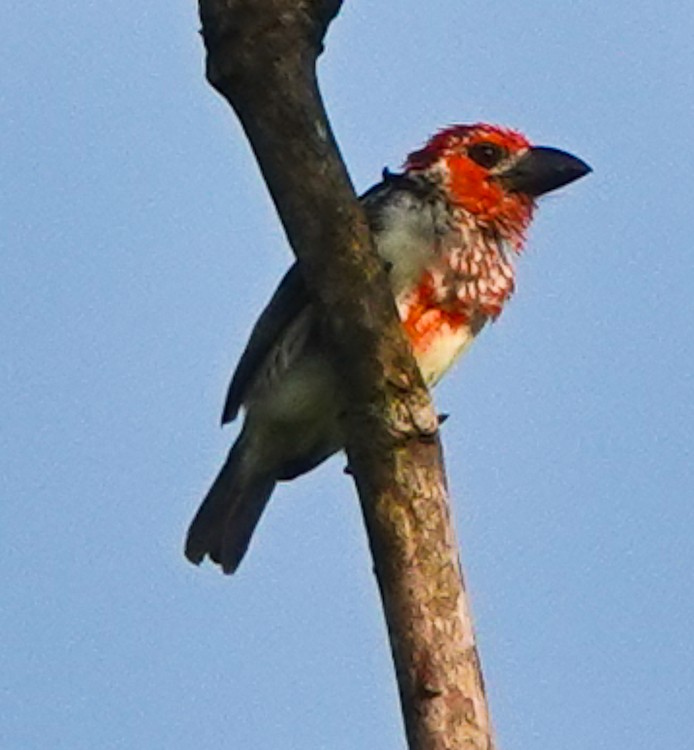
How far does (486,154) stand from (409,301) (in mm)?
999

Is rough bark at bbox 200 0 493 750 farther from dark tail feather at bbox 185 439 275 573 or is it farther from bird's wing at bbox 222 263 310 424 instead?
dark tail feather at bbox 185 439 275 573

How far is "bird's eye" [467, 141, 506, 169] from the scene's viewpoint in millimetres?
6000

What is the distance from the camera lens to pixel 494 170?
6.00m

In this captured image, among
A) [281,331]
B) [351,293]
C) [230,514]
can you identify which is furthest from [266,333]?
[351,293]

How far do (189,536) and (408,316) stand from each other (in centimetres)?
102

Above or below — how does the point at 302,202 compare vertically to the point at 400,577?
above

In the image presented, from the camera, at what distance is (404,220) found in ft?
17.6

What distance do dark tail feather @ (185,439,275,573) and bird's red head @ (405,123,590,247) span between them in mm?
1050

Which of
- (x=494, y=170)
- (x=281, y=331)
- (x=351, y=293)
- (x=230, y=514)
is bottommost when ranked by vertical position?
(x=351, y=293)

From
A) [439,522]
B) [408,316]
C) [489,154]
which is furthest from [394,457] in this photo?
[489,154]

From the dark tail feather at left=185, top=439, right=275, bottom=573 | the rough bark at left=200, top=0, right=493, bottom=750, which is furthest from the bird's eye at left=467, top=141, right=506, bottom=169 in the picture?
the rough bark at left=200, top=0, right=493, bottom=750

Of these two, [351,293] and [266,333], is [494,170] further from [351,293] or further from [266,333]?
[351,293]

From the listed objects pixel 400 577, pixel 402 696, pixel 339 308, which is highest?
pixel 339 308

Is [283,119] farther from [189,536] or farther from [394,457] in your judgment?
[189,536]
